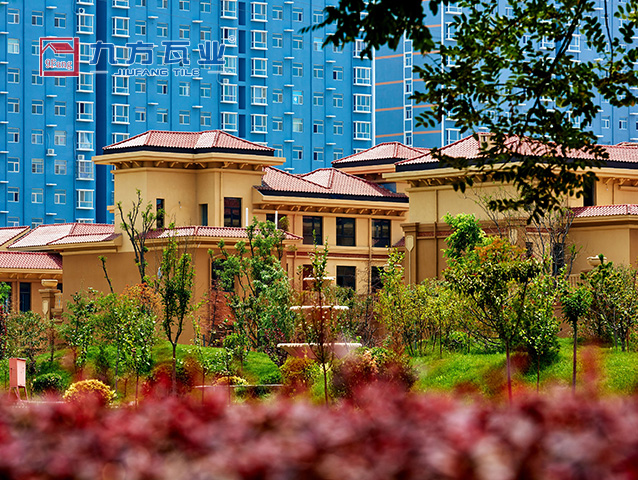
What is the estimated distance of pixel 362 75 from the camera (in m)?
87.9

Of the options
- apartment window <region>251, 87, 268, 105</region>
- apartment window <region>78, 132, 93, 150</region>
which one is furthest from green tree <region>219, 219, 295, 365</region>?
apartment window <region>251, 87, 268, 105</region>

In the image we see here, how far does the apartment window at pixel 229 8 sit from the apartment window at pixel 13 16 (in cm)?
1610

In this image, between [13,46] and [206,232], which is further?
[13,46]

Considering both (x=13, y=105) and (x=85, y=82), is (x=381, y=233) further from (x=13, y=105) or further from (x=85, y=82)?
(x=13, y=105)

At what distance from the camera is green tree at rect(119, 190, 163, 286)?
45844 millimetres

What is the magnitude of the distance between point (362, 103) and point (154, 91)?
57.0 feet

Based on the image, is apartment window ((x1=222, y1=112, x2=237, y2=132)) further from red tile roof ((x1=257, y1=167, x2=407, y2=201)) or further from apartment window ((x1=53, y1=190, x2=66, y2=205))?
red tile roof ((x1=257, y1=167, x2=407, y2=201))

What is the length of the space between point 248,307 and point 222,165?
12.9 m

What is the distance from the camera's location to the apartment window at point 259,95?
85.9m

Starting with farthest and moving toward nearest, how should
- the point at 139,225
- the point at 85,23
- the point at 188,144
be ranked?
the point at 85,23, the point at 188,144, the point at 139,225

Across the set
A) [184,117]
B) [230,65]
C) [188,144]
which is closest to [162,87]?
[184,117]

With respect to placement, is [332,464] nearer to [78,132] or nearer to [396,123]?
[78,132]

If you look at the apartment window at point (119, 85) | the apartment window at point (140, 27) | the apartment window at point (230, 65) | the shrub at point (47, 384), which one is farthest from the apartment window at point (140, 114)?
the shrub at point (47, 384)

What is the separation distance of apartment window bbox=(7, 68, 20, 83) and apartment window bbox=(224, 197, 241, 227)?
35.4 meters
